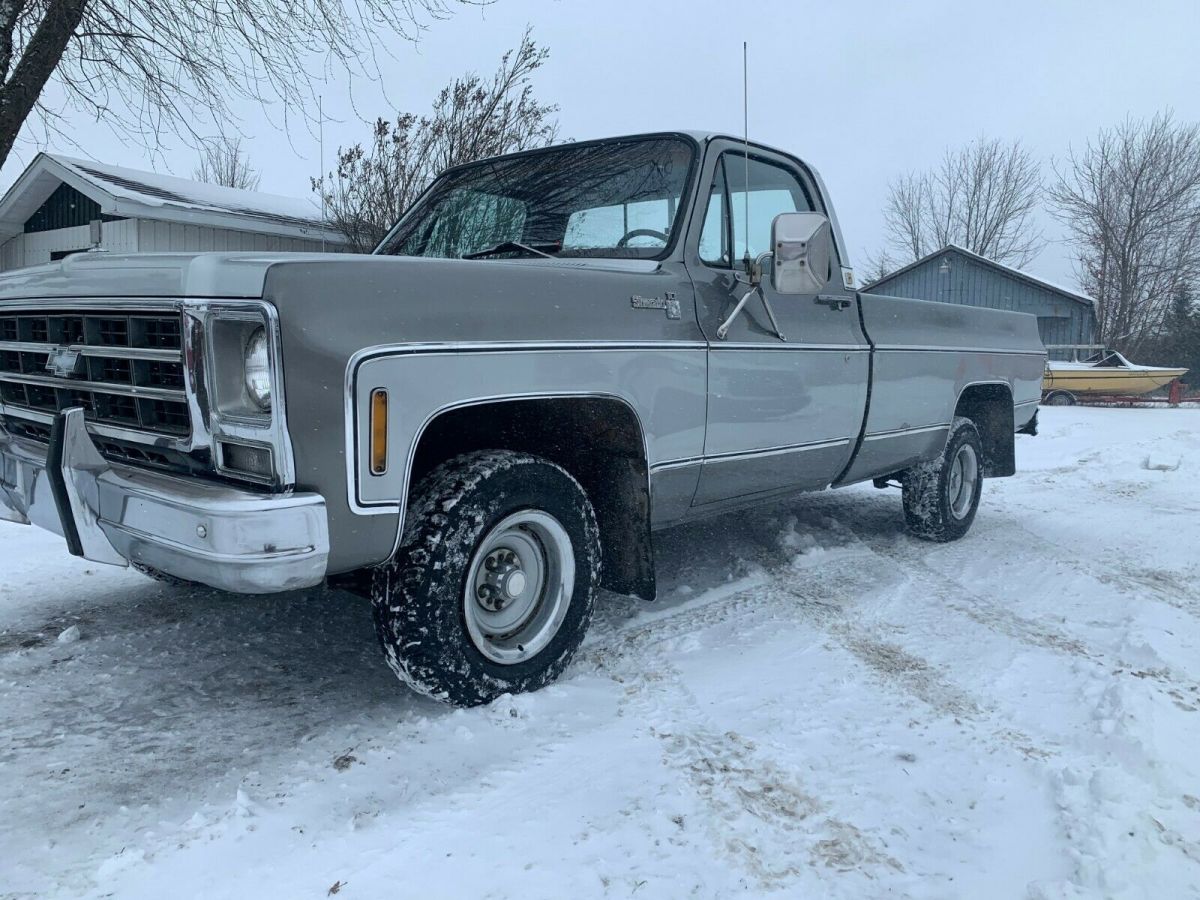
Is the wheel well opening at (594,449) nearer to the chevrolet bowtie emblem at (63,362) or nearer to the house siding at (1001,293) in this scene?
the chevrolet bowtie emblem at (63,362)

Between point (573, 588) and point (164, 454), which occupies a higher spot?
point (164, 454)

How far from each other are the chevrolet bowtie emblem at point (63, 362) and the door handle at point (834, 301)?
10.3 ft

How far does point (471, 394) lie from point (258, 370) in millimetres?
620

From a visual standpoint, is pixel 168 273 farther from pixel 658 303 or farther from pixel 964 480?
pixel 964 480

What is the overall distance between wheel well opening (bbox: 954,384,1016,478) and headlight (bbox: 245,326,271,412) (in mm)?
5039

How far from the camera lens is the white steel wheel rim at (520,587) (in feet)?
9.85

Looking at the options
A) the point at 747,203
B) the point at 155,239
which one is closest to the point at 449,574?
the point at 747,203

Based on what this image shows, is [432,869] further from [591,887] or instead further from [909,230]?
[909,230]

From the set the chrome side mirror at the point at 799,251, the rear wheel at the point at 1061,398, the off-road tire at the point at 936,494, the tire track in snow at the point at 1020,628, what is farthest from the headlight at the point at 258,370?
the rear wheel at the point at 1061,398

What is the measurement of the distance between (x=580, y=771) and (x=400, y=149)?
1045cm

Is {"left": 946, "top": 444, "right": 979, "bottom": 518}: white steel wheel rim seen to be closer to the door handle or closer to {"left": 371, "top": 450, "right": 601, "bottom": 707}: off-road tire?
the door handle

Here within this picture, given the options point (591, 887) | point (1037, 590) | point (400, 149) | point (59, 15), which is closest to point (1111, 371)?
point (400, 149)

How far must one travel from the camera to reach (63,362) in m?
2.95

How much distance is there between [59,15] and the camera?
800 centimetres
